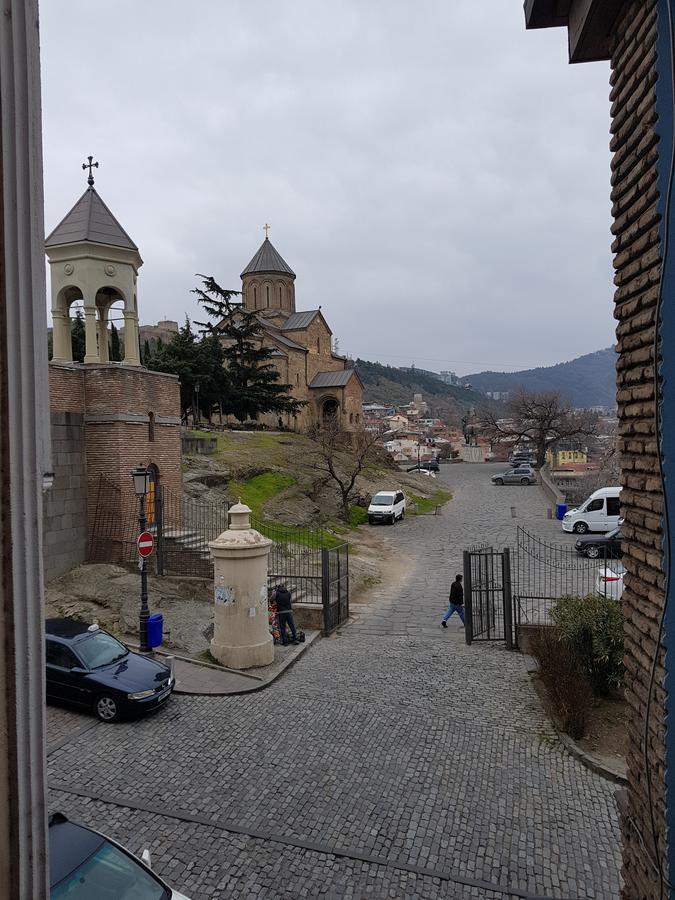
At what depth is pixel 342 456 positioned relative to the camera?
38125 millimetres

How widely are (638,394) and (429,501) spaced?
35.9m

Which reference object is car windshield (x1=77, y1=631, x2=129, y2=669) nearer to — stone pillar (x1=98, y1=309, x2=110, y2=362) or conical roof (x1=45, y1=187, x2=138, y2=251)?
Answer: stone pillar (x1=98, y1=309, x2=110, y2=362)

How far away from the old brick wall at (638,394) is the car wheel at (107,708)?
7.49 meters

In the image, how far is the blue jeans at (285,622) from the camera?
1311cm

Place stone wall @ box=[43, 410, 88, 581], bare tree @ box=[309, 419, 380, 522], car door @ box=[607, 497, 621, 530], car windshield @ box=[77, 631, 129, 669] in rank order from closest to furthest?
car windshield @ box=[77, 631, 129, 669]
stone wall @ box=[43, 410, 88, 581]
car door @ box=[607, 497, 621, 530]
bare tree @ box=[309, 419, 380, 522]

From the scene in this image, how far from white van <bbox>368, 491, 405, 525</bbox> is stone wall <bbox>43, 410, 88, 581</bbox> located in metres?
17.1

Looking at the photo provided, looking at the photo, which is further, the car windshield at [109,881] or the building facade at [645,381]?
the car windshield at [109,881]

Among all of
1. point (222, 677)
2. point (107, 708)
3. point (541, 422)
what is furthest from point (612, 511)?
point (541, 422)

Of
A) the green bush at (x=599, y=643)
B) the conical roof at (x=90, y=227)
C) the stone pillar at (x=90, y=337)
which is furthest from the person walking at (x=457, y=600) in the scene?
the conical roof at (x=90, y=227)

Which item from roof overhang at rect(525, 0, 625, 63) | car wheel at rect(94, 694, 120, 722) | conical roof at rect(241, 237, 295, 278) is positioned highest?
conical roof at rect(241, 237, 295, 278)

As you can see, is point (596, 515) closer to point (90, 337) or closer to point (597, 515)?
point (597, 515)

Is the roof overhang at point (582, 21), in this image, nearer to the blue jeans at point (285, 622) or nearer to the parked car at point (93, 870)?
the parked car at point (93, 870)

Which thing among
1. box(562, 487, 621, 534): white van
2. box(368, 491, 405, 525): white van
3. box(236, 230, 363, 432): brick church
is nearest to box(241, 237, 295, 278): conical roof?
box(236, 230, 363, 432): brick church

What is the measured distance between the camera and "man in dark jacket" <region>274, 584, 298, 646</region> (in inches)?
514
